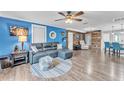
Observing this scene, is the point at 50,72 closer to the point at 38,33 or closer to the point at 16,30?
the point at 16,30

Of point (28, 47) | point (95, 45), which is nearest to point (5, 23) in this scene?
point (28, 47)

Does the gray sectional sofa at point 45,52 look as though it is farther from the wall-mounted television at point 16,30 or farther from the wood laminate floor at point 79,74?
the wall-mounted television at point 16,30

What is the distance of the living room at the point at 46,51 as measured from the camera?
10.8 ft

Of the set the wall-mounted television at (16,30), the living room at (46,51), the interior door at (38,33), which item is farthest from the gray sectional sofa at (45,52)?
the wall-mounted television at (16,30)

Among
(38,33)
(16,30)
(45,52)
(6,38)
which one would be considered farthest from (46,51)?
(6,38)

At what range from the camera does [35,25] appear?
5562mm

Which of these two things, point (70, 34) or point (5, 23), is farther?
point (70, 34)

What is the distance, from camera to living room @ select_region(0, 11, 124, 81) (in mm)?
3301

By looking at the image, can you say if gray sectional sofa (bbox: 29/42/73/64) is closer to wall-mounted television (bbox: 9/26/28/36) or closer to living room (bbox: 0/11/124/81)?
living room (bbox: 0/11/124/81)

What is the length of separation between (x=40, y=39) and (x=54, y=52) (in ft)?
4.03

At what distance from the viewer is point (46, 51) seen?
5.45 m

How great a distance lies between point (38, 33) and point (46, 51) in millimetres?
1189
